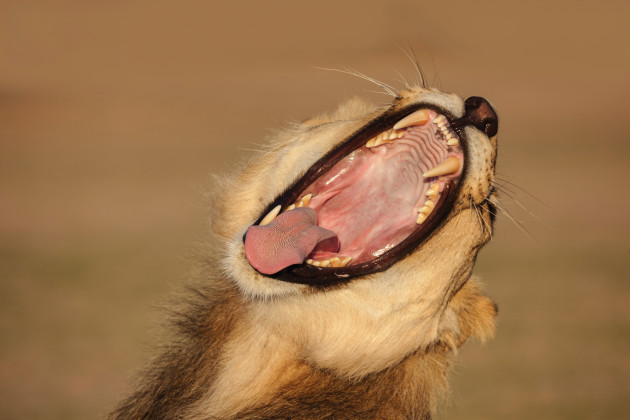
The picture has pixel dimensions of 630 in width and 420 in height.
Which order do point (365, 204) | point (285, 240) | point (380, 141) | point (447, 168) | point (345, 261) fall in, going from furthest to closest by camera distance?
1. point (365, 204)
2. point (380, 141)
3. point (345, 261)
4. point (447, 168)
5. point (285, 240)

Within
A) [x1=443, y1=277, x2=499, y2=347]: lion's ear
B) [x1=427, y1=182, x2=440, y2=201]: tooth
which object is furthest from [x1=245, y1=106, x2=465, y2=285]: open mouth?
[x1=443, y1=277, x2=499, y2=347]: lion's ear

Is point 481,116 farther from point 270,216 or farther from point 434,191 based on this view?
point 270,216

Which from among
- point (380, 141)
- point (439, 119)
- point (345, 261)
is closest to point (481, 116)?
point (439, 119)

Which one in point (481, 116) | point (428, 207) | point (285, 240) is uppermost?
point (481, 116)

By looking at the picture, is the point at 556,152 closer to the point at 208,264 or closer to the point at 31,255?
the point at 31,255

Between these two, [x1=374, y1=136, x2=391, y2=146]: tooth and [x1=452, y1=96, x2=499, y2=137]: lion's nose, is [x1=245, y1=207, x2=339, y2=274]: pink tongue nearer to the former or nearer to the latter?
[x1=374, y1=136, x2=391, y2=146]: tooth

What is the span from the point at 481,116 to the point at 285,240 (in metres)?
0.95

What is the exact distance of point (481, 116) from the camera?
139 inches

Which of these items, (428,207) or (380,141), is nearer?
(428,207)

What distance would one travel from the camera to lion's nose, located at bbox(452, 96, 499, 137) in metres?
3.53

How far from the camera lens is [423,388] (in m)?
3.68

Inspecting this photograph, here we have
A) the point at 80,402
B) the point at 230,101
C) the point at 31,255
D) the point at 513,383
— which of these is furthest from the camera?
the point at 230,101

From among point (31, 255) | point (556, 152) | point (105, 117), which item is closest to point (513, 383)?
point (31, 255)

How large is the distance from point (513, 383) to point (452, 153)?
5531mm
